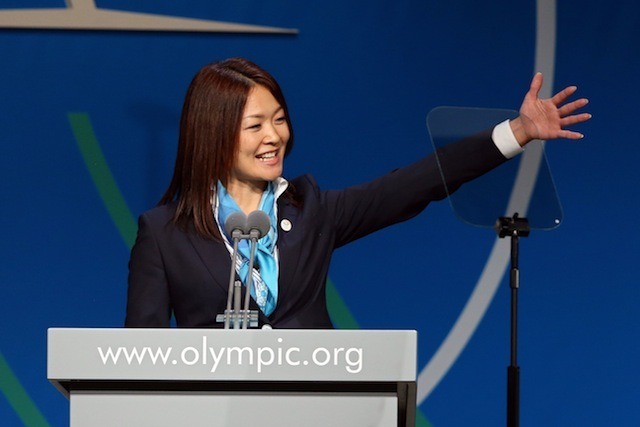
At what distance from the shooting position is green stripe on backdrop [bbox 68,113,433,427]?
3.63m

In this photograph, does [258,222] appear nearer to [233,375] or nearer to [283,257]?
[233,375]

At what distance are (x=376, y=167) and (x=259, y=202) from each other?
3.26 feet

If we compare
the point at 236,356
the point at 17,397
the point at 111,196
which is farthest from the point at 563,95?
the point at 17,397

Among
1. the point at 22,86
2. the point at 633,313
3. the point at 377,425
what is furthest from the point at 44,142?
the point at 377,425

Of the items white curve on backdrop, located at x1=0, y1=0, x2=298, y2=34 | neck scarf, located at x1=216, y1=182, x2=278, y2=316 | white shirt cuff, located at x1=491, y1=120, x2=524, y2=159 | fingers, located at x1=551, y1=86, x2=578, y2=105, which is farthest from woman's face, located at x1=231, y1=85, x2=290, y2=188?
white curve on backdrop, located at x1=0, y1=0, x2=298, y2=34

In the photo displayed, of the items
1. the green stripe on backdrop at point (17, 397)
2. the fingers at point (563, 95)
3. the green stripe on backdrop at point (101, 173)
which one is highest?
the green stripe on backdrop at point (101, 173)

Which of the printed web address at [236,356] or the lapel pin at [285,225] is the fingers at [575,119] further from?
the printed web address at [236,356]

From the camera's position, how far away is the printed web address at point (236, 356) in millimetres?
1837

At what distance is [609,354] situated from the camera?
3658 millimetres

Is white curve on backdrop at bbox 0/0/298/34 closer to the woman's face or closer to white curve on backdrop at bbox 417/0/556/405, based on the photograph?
white curve on backdrop at bbox 417/0/556/405

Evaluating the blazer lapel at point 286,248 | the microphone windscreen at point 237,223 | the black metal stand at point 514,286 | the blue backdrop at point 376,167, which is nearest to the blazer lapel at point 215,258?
the blazer lapel at point 286,248

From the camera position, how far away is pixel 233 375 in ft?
6.04

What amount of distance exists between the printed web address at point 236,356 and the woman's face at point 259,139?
0.88 meters

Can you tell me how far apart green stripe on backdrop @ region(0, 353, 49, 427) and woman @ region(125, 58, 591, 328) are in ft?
3.77
